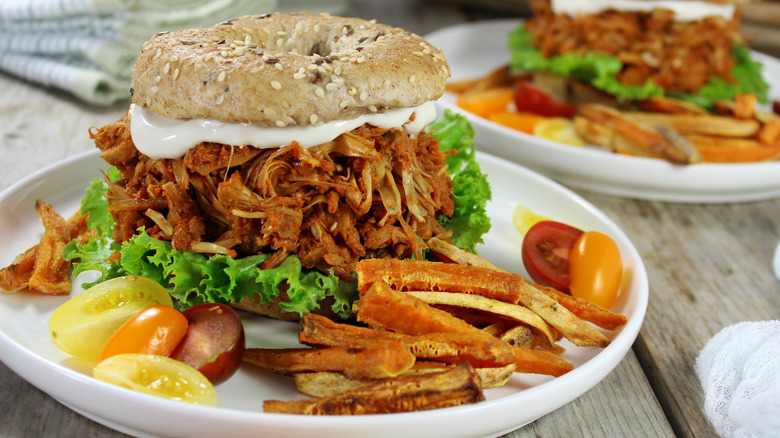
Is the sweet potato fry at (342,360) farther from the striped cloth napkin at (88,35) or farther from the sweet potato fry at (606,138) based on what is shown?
the striped cloth napkin at (88,35)

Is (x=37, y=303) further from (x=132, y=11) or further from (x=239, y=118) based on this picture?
(x=132, y=11)

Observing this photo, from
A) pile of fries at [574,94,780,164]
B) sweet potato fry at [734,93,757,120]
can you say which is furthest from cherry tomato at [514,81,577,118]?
sweet potato fry at [734,93,757,120]

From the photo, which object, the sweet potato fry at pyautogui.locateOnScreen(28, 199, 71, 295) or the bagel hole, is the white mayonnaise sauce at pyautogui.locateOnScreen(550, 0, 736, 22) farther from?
the sweet potato fry at pyautogui.locateOnScreen(28, 199, 71, 295)

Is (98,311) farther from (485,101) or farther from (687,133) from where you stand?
(687,133)

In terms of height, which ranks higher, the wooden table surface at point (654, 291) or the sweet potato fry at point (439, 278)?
the sweet potato fry at point (439, 278)

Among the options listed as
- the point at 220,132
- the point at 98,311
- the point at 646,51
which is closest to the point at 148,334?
the point at 98,311

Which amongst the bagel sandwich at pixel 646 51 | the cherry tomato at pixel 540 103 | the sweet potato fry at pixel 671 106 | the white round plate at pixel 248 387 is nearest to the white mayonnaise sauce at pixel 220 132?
the white round plate at pixel 248 387

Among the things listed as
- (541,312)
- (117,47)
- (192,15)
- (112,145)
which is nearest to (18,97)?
(117,47)
